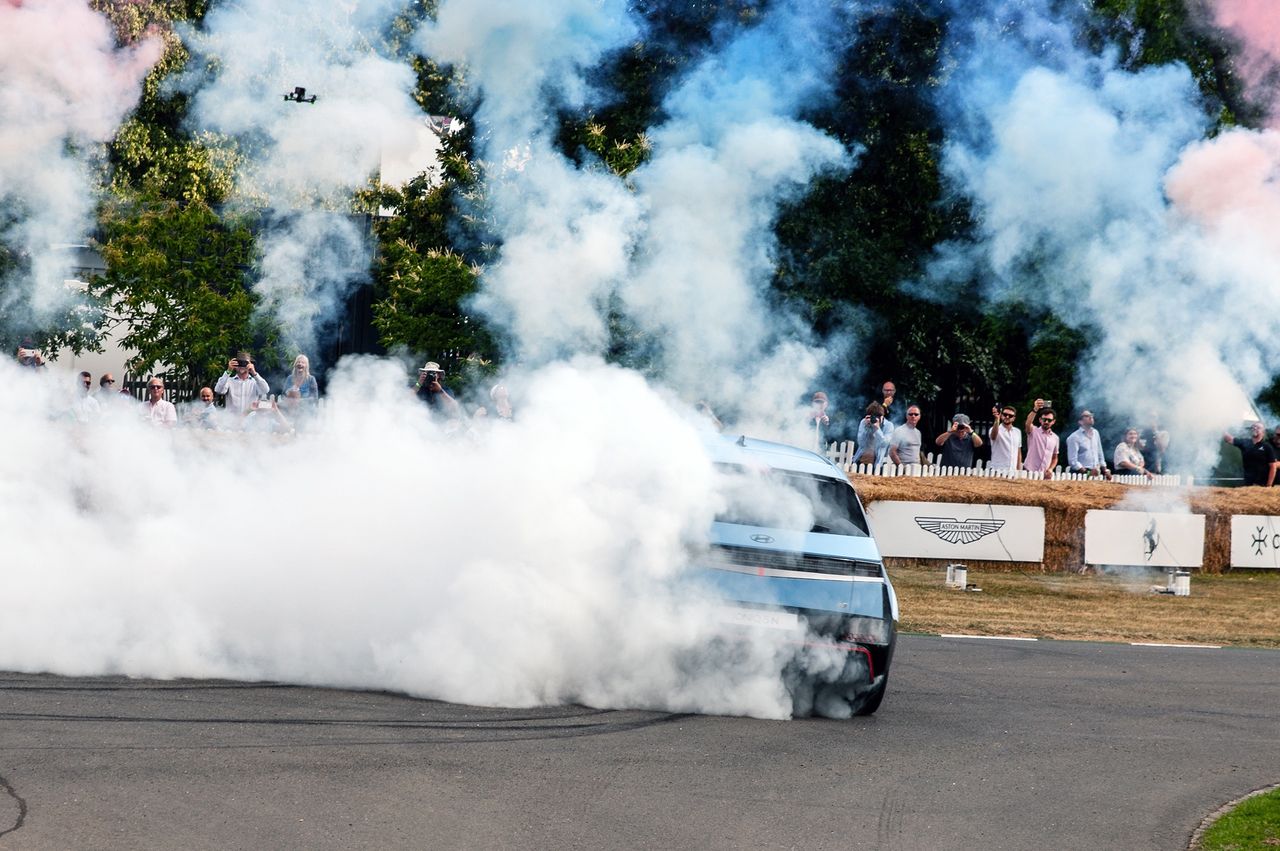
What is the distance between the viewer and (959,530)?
19203 millimetres

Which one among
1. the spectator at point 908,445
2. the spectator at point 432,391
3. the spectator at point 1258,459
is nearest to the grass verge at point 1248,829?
the spectator at point 432,391

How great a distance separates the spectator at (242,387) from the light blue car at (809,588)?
28.2 ft

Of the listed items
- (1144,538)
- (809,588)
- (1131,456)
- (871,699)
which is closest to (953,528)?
(1144,538)

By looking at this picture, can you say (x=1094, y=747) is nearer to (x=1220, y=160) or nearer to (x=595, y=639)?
(x=595, y=639)

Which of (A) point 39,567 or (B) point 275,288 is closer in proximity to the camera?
(A) point 39,567

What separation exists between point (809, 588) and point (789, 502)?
0.73 metres

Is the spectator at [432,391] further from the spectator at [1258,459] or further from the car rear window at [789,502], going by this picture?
the spectator at [1258,459]

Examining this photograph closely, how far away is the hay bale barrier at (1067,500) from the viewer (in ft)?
62.7

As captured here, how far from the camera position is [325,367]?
78.9 feet

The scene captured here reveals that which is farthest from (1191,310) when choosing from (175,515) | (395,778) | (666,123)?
(395,778)

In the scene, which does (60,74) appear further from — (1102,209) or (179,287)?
(1102,209)

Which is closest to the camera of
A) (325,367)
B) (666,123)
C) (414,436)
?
(414,436)

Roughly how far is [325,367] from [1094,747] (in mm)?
17215

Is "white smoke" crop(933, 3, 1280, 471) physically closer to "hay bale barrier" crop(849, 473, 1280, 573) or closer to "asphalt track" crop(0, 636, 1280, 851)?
"hay bale barrier" crop(849, 473, 1280, 573)
